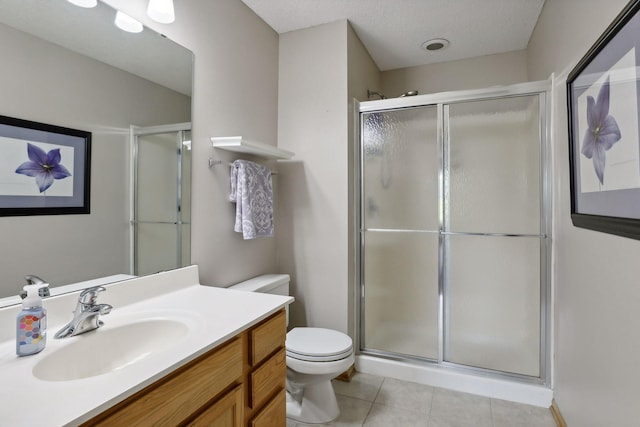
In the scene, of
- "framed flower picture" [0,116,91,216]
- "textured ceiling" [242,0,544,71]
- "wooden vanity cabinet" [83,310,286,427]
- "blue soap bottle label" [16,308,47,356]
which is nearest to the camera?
"wooden vanity cabinet" [83,310,286,427]

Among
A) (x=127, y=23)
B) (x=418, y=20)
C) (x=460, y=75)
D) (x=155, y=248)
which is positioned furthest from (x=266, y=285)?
(x=460, y=75)

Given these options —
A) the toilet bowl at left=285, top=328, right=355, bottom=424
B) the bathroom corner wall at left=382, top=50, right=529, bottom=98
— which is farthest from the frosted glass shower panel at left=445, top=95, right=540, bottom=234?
the toilet bowl at left=285, top=328, right=355, bottom=424

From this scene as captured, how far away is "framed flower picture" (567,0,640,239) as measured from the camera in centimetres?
97

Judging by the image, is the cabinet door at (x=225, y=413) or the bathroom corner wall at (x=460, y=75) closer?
the cabinet door at (x=225, y=413)

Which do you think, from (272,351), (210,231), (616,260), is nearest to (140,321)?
(272,351)

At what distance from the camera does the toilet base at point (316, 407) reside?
180 cm

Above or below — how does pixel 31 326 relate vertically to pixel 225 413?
above

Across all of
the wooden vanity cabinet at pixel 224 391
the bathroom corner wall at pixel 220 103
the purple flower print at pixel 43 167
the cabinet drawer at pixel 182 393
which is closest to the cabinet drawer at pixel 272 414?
the wooden vanity cabinet at pixel 224 391

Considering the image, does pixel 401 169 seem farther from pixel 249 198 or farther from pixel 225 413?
pixel 225 413

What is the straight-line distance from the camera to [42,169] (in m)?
1.09

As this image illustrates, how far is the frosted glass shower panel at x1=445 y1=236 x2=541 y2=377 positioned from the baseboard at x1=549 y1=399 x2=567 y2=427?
18 cm

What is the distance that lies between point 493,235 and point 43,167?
7.58ft

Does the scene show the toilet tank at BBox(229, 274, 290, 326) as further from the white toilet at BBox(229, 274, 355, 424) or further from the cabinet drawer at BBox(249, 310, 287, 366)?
the cabinet drawer at BBox(249, 310, 287, 366)

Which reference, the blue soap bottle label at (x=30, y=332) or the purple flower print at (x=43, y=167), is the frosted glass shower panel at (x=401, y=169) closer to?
the purple flower print at (x=43, y=167)
